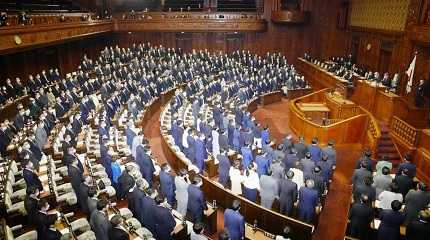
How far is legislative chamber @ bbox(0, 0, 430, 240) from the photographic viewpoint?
5.27 meters

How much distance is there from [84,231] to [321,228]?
3.92 meters

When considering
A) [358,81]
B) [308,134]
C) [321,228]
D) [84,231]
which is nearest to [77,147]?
[84,231]

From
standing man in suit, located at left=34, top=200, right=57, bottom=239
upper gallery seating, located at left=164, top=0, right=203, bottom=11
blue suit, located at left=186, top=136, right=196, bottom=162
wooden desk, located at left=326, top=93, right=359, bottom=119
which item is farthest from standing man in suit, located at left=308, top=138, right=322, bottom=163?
upper gallery seating, located at left=164, top=0, right=203, bottom=11

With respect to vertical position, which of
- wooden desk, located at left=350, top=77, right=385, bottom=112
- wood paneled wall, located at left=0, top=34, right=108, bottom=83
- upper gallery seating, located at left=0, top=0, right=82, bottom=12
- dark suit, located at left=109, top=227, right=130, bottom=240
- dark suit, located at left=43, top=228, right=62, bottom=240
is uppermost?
upper gallery seating, located at left=0, top=0, right=82, bottom=12

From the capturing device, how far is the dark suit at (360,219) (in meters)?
5.04

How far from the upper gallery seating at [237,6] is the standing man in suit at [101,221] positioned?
17.7 meters

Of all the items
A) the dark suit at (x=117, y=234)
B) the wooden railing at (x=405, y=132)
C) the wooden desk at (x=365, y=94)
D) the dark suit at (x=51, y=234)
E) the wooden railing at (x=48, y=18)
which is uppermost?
the wooden railing at (x=48, y=18)

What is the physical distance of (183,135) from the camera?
27.6 feet

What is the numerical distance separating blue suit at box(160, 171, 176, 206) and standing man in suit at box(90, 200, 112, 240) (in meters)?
1.52

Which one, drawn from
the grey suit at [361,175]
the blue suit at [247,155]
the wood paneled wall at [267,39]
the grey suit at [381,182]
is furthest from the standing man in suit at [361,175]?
the wood paneled wall at [267,39]

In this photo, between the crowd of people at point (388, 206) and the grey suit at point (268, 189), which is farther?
the grey suit at point (268, 189)

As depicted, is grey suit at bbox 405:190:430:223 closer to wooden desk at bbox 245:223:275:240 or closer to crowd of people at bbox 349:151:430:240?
crowd of people at bbox 349:151:430:240

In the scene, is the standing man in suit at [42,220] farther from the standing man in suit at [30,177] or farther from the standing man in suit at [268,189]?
the standing man in suit at [268,189]

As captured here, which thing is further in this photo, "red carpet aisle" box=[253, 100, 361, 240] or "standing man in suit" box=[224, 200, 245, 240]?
"red carpet aisle" box=[253, 100, 361, 240]
